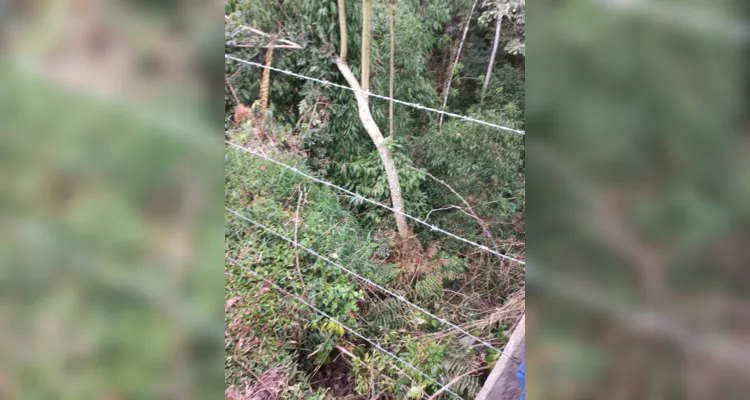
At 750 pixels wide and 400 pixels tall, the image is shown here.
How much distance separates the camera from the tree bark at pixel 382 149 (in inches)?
100

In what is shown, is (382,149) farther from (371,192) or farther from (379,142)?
(371,192)

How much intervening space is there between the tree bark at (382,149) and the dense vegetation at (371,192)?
0.11ft

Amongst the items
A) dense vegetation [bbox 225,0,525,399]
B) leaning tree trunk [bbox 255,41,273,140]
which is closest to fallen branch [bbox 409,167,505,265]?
dense vegetation [bbox 225,0,525,399]
